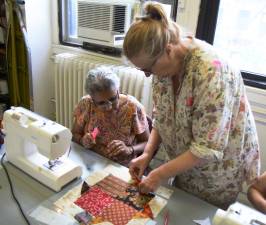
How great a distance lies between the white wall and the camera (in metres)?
2.57

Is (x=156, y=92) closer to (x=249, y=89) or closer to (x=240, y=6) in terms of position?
(x=249, y=89)

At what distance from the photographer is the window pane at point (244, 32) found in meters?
1.89

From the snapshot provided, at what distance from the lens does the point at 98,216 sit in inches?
39.6

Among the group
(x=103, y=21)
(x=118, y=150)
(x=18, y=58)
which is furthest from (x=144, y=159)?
(x=18, y=58)

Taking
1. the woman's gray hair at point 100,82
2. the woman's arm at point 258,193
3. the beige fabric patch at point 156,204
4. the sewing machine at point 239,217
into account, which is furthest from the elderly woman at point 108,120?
the sewing machine at point 239,217

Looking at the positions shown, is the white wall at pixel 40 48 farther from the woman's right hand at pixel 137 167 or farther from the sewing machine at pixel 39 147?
the woman's right hand at pixel 137 167

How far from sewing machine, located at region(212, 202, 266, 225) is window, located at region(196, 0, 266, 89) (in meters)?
1.32

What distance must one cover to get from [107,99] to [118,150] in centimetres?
28

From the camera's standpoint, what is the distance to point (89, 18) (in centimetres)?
234

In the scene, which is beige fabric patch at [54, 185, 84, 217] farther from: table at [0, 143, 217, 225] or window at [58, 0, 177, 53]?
window at [58, 0, 177, 53]

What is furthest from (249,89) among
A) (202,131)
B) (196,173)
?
(202,131)

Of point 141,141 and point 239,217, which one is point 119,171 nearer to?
point 141,141

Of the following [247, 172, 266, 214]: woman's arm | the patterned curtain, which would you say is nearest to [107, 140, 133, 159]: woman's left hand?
[247, 172, 266, 214]: woman's arm

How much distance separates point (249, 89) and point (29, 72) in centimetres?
196
